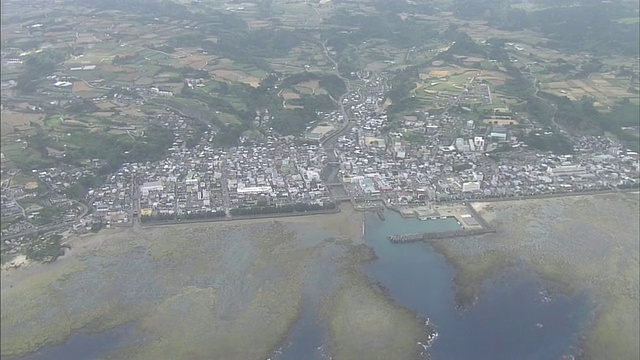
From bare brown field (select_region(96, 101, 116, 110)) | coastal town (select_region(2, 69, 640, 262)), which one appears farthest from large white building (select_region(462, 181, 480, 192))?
bare brown field (select_region(96, 101, 116, 110))

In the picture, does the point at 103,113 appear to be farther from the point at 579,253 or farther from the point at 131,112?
the point at 579,253

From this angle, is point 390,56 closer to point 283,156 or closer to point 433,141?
point 433,141

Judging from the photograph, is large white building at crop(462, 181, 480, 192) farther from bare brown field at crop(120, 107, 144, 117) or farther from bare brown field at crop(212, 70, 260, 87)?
bare brown field at crop(212, 70, 260, 87)

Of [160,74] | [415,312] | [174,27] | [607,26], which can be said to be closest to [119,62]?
[160,74]

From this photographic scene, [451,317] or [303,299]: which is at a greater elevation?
[303,299]

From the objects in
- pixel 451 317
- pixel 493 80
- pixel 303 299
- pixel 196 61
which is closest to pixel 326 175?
pixel 303 299

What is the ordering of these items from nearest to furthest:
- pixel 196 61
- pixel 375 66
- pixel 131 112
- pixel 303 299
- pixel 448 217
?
1. pixel 303 299
2. pixel 448 217
3. pixel 131 112
4. pixel 196 61
5. pixel 375 66

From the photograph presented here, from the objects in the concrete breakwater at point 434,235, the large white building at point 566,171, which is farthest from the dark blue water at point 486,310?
the large white building at point 566,171
